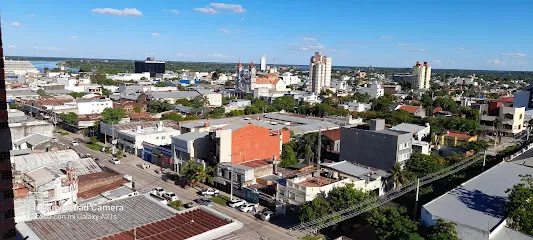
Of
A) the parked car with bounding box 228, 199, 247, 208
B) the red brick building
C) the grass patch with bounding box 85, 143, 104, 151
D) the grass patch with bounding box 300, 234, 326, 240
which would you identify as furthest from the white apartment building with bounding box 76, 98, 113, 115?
the grass patch with bounding box 300, 234, 326, 240

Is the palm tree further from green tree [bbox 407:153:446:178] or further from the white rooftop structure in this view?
the white rooftop structure

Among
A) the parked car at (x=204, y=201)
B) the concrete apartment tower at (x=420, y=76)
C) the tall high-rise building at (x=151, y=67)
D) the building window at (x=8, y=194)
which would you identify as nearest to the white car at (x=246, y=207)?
the parked car at (x=204, y=201)

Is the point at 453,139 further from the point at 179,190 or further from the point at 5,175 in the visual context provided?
the point at 5,175

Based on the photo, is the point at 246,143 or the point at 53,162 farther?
the point at 246,143

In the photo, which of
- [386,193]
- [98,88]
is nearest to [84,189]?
[386,193]

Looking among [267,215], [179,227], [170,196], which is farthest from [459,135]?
[179,227]

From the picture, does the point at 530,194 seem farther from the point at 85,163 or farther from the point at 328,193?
the point at 85,163

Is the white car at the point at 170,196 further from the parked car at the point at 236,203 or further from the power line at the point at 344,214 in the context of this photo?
the power line at the point at 344,214
